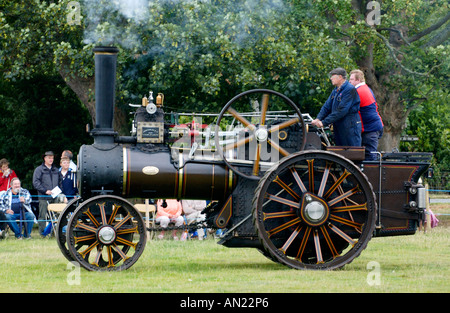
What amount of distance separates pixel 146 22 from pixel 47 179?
3.38 meters

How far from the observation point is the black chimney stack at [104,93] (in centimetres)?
880

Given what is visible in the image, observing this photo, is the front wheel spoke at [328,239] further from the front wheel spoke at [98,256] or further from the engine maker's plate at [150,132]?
the front wheel spoke at [98,256]

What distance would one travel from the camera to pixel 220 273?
8461mm

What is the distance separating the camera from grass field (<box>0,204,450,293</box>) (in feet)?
23.6

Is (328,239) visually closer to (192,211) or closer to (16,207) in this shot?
(192,211)

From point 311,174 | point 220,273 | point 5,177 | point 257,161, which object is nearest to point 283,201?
point 311,174

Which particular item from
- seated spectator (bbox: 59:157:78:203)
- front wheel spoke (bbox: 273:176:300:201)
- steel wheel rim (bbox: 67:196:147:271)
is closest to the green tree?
seated spectator (bbox: 59:157:78:203)

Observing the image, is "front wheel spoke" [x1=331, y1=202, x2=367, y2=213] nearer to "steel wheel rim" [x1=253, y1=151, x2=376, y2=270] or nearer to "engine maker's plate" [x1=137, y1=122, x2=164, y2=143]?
"steel wheel rim" [x1=253, y1=151, x2=376, y2=270]

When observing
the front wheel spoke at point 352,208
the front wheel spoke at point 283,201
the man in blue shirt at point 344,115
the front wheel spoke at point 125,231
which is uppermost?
the man in blue shirt at point 344,115

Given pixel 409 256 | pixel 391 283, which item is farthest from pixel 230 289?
pixel 409 256

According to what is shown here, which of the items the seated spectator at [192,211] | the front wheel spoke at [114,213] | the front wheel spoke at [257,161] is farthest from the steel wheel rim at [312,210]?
the seated spectator at [192,211]

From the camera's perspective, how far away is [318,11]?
1645 cm

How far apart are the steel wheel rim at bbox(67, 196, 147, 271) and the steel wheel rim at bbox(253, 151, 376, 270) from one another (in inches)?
54.1

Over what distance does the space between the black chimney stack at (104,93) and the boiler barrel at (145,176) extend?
0.59ft
